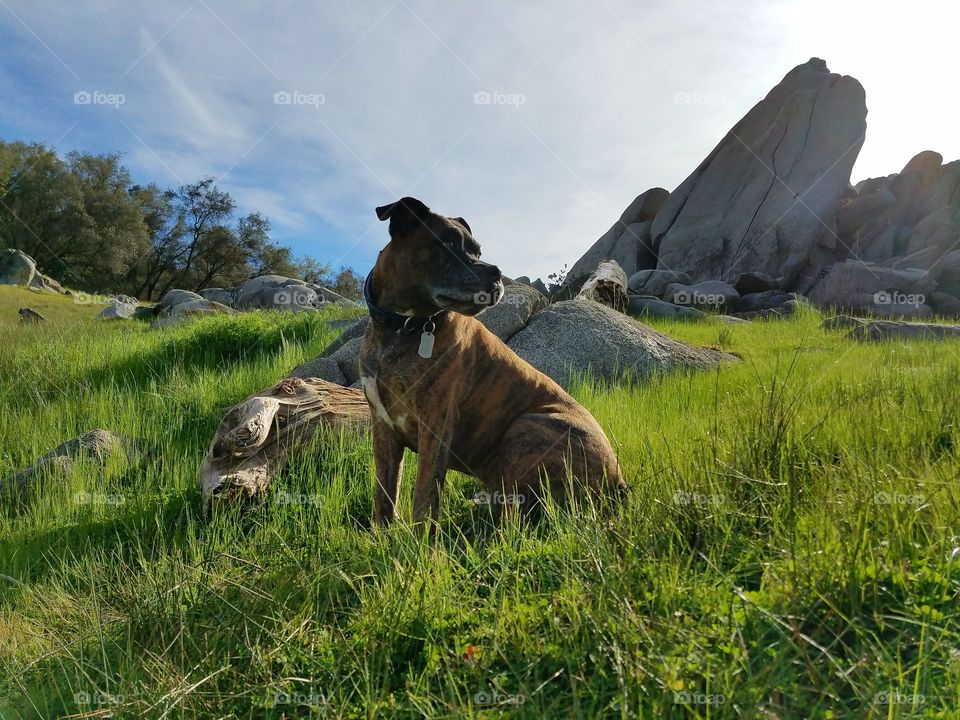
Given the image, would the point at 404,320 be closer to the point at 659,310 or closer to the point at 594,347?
the point at 594,347

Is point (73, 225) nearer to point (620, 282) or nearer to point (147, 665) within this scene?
point (620, 282)

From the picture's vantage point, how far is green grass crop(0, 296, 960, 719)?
6.56 ft

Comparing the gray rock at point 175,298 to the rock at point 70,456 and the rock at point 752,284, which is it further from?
the rock at point 752,284

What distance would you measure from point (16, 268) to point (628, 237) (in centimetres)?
3940

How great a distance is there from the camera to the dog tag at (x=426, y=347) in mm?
3795

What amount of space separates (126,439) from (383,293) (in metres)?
4.06

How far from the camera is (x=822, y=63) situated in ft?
102

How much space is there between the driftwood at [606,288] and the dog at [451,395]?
9.78 meters

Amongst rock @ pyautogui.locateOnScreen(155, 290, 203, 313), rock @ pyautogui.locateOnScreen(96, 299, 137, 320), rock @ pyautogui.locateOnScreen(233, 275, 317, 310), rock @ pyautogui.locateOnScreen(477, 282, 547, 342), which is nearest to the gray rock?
rock @ pyautogui.locateOnScreen(155, 290, 203, 313)

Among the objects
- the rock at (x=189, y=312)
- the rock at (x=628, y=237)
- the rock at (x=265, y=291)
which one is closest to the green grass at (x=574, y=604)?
the rock at (x=189, y=312)

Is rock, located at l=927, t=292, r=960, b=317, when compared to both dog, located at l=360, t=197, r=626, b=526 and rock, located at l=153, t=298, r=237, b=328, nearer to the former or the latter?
dog, located at l=360, t=197, r=626, b=526

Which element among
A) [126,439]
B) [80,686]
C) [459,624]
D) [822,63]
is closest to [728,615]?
[459,624]

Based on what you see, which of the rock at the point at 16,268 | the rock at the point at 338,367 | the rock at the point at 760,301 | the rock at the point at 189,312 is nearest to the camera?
the rock at the point at 338,367

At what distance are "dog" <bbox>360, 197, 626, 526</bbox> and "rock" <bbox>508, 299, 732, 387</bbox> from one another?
356cm
